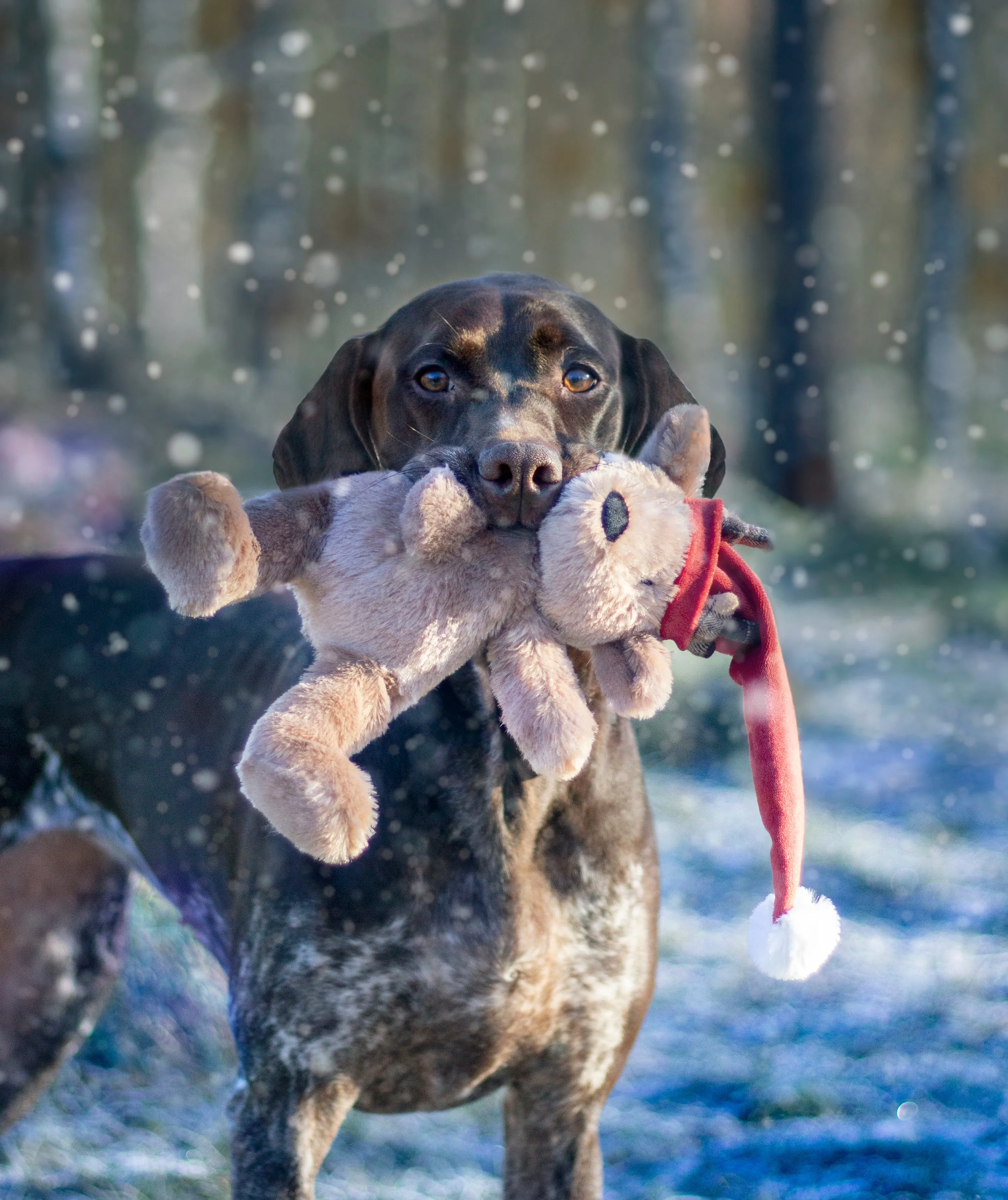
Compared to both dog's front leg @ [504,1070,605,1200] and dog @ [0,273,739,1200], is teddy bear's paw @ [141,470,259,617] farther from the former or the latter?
dog's front leg @ [504,1070,605,1200]

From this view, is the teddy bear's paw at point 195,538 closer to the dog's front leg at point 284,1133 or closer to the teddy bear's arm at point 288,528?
the teddy bear's arm at point 288,528

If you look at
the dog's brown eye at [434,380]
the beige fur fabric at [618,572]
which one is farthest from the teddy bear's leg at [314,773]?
the dog's brown eye at [434,380]

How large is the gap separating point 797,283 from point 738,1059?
7.03m

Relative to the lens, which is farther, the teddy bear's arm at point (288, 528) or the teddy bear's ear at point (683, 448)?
the teddy bear's ear at point (683, 448)

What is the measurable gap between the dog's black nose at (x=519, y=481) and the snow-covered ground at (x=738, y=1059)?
1893mm

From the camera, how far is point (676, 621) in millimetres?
1538

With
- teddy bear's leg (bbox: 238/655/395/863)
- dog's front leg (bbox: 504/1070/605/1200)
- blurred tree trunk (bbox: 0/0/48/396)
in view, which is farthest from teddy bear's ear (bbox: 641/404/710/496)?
blurred tree trunk (bbox: 0/0/48/396)

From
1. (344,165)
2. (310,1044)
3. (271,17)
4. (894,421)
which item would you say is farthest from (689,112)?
(310,1044)

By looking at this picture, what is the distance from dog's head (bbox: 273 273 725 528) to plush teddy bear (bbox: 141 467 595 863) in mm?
75

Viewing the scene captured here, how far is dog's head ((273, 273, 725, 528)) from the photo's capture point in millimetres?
1646

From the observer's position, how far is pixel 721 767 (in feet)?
19.5

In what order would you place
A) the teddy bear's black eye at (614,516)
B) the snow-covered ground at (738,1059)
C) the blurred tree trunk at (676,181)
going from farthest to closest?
→ the blurred tree trunk at (676,181) → the snow-covered ground at (738,1059) → the teddy bear's black eye at (614,516)

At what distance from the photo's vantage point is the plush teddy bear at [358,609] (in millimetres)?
1362

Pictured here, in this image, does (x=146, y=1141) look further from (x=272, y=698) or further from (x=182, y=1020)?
(x=272, y=698)
